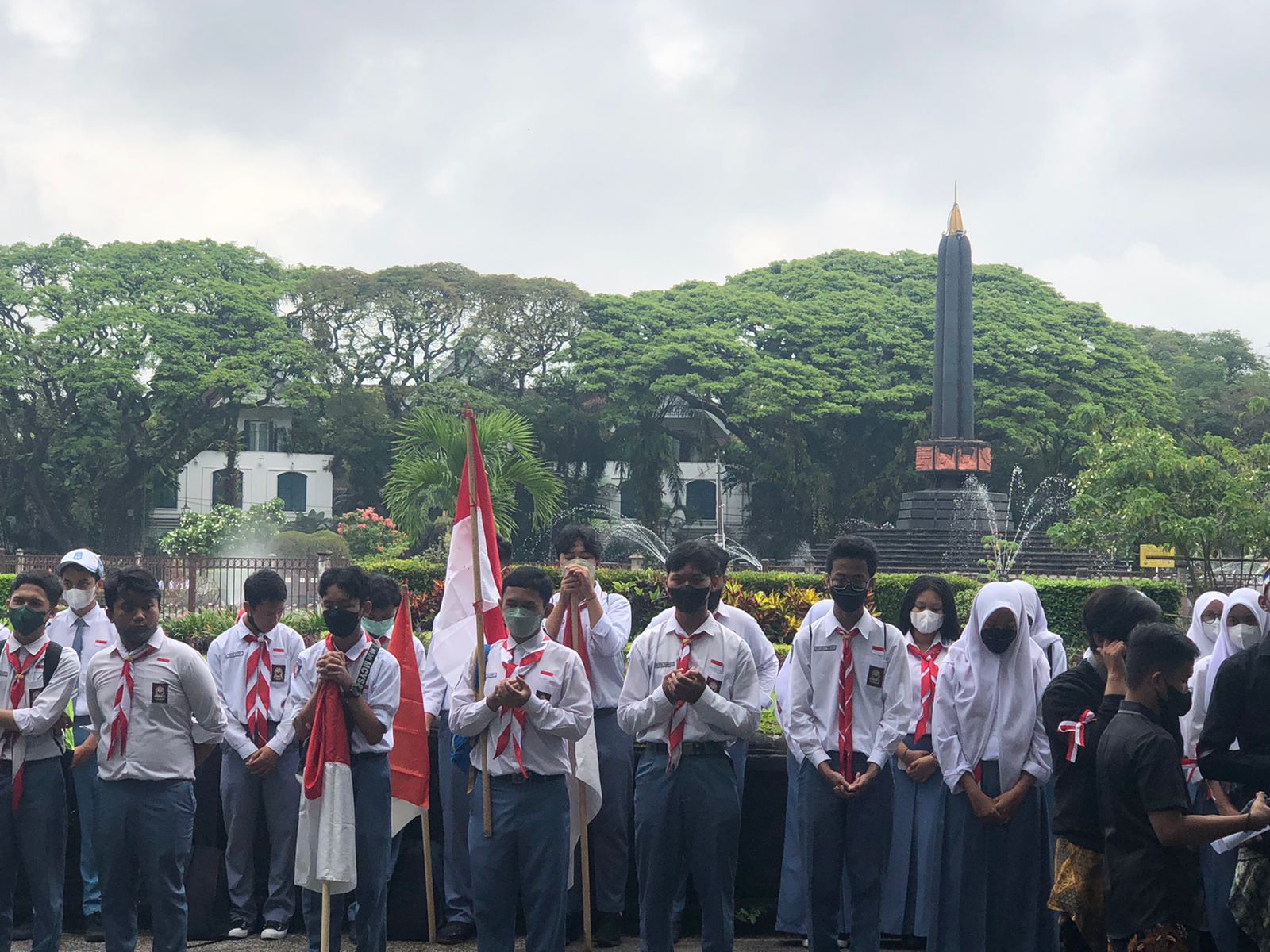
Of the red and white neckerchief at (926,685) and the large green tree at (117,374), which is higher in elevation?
the large green tree at (117,374)

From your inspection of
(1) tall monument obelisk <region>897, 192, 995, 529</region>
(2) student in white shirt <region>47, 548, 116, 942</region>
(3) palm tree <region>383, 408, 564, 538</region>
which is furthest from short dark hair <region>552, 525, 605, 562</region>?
(1) tall monument obelisk <region>897, 192, 995, 529</region>

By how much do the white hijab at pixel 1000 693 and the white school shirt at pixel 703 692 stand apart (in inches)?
32.7

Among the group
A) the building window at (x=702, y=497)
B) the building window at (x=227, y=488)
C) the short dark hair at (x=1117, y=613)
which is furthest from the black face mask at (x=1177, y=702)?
the building window at (x=227, y=488)

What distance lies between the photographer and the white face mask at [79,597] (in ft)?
21.8

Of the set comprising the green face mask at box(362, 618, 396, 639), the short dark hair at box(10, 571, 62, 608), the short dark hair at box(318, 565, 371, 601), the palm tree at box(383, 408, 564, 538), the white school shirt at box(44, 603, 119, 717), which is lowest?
the white school shirt at box(44, 603, 119, 717)

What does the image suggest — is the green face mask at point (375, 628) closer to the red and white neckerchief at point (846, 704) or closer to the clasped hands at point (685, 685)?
the clasped hands at point (685, 685)

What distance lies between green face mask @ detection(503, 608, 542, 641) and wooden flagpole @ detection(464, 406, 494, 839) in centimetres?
13

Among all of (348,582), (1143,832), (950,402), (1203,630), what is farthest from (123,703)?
(950,402)

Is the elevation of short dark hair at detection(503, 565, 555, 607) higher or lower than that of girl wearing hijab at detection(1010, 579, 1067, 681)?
higher

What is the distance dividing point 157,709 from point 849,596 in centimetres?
273

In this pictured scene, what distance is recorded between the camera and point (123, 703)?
5.18m

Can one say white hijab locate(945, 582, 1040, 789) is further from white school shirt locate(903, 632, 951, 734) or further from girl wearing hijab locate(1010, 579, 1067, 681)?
white school shirt locate(903, 632, 951, 734)

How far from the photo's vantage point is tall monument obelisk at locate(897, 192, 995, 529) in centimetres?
3002

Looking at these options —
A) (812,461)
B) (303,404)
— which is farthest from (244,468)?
(812,461)
